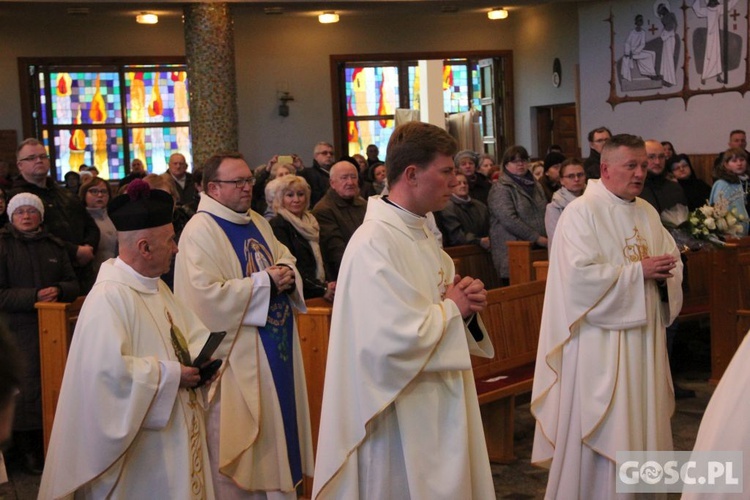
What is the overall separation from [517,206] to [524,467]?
2874 mm

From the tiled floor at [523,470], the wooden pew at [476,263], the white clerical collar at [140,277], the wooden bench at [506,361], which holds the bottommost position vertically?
the tiled floor at [523,470]

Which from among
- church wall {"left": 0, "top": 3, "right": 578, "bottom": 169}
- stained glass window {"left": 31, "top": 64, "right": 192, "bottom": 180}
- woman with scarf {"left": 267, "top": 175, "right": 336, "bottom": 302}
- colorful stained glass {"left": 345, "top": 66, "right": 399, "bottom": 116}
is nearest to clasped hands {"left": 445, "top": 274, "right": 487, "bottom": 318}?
woman with scarf {"left": 267, "top": 175, "right": 336, "bottom": 302}

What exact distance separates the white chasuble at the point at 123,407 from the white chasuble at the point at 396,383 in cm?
54

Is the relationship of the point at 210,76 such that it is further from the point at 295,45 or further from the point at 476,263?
the point at 476,263

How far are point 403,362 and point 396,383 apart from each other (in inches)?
3.1

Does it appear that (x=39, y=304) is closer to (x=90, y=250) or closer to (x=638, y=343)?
(x=90, y=250)

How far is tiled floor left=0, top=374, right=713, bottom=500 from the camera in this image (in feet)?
18.7

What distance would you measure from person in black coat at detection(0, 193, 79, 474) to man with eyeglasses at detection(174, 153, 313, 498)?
164 centimetres

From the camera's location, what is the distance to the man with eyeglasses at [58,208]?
662 cm

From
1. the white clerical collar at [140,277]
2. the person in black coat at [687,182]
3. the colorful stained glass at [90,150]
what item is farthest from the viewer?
the colorful stained glass at [90,150]

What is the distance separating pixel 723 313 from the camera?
7832 mm

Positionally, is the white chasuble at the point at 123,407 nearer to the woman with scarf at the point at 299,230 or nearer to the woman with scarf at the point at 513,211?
the woman with scarf at the point at 299,230

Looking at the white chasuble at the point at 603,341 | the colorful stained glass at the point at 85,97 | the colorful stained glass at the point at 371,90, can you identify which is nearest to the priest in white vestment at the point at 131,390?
the white chasuble at the point at 603,341

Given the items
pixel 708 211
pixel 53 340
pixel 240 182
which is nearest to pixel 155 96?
pixel 53 340
